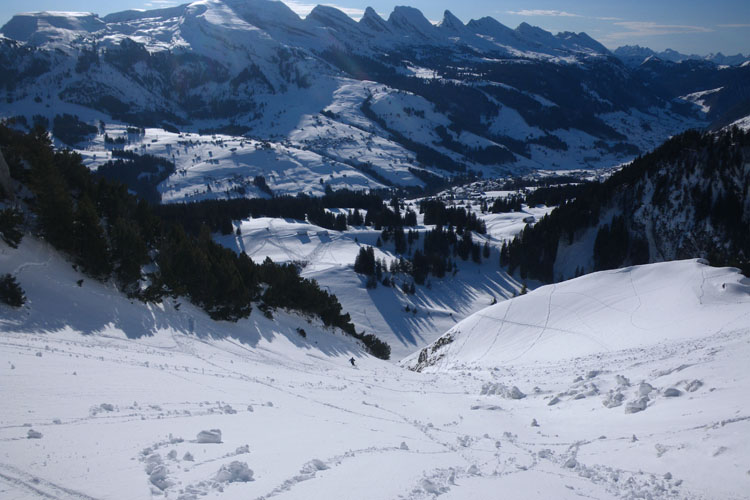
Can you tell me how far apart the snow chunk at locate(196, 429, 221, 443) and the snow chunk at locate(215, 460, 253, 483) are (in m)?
1.97

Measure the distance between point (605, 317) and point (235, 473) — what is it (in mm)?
38155

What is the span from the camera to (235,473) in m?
10.5

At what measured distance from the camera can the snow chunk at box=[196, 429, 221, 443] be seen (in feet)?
40.7

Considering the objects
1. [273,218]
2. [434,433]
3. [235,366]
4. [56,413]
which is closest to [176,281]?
[235,366]

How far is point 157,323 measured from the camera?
97.9ft

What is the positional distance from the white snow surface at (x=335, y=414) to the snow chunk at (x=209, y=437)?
0.72 feet

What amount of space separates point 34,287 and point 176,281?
34.7 ft

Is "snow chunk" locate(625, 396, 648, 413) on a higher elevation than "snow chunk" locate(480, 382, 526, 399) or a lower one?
higher

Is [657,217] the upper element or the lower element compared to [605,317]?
upper

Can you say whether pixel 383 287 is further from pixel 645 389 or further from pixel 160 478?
pixel 160 478

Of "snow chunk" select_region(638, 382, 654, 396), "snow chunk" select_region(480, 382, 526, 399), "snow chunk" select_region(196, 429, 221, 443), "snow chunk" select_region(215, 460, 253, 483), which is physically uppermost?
"snow chunk" select_region(215, 460, 253, 483)

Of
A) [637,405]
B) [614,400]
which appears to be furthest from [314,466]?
[614,400]

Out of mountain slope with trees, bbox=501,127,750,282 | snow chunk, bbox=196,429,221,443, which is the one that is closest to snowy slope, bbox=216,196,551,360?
mountain slope with trees, bbox=501,127,750,282

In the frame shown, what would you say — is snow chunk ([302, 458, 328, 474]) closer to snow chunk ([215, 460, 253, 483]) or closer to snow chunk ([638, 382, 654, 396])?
snow chunk ([215, 460, 253, 483])
